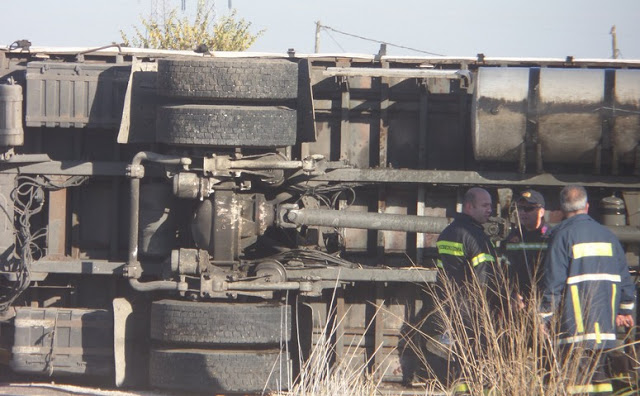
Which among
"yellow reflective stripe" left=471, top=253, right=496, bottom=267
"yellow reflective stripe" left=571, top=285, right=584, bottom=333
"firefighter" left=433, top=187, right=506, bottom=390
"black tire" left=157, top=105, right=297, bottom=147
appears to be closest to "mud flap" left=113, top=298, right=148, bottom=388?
"black tire" left=157, top=105, right=297, bottom=147

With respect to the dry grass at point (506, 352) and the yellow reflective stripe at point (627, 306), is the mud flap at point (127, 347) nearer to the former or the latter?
the dry grass at point (506, 352)

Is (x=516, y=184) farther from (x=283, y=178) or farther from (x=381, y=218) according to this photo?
(x=283, y=178)

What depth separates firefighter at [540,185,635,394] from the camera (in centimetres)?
635

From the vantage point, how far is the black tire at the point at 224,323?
784 cm

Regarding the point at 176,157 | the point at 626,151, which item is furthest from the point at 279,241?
the point at 626,151

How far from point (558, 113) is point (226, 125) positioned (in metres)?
2.66

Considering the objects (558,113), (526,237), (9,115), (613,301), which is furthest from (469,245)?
(9,115)

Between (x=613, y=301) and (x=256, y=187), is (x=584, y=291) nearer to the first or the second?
(x=613, y=301)

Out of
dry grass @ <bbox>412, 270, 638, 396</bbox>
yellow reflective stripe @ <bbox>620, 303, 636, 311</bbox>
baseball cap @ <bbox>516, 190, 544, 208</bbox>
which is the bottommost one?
dry grass @ <bbox>412, 270, 638, 396</bbox>

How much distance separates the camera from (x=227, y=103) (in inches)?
312

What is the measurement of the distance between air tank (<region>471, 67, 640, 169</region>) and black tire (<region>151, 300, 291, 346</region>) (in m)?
2.15

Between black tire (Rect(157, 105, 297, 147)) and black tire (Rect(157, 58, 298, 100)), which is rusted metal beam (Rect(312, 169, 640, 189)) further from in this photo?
black tire (Rect(157, 58, 298, 100))

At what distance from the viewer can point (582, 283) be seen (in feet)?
21.0

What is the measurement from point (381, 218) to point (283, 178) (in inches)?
34.5
